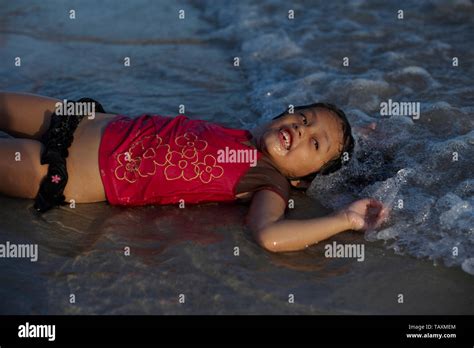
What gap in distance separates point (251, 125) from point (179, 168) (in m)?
1.07

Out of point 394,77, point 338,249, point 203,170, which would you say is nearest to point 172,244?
point 203,170

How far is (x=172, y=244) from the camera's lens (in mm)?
2936

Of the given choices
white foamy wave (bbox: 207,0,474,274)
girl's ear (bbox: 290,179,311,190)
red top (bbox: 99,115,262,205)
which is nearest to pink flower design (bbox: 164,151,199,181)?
red top (bbox: 99,115,262,205)

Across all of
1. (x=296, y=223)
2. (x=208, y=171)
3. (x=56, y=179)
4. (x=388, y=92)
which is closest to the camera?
(x=296, y=223)

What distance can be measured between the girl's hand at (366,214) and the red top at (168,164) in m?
0.59

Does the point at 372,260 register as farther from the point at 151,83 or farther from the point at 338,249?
the point at 151,83

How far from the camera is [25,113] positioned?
335 cm

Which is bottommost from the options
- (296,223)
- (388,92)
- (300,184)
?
(296,223)

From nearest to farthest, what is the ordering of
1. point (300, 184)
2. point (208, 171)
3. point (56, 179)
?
point (56, 179) → point (208, 171) → point (300, 184)

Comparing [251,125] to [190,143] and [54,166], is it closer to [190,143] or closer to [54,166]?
[190,143]

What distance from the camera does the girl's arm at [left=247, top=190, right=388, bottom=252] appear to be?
285 centimetres

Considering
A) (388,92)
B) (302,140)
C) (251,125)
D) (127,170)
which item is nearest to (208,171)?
(127,170)

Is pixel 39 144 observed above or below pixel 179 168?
above

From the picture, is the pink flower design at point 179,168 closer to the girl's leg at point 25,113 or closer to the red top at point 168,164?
the red top at point 168,164
